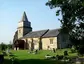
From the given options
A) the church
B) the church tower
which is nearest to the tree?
the church

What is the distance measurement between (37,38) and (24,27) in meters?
13.3

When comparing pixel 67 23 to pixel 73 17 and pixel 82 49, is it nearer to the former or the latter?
pixel 73 17

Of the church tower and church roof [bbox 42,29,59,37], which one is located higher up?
Result: the church tower

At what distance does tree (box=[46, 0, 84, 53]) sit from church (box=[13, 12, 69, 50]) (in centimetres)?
2765

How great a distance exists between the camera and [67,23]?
3036 cm

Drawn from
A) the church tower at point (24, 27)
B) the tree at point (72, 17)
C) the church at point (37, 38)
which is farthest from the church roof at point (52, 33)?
the tree at point (72, 17)

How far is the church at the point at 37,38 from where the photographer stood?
65375 mm

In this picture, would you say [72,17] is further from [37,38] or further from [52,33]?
[37,38]

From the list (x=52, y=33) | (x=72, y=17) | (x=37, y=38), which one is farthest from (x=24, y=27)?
(x=72, y=17)

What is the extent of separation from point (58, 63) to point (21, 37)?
5681 centimetres

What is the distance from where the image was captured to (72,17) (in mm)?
29188

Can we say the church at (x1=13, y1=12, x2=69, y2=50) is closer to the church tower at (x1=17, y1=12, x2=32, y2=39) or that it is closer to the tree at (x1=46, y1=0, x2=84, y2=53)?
the church tower at (x1=17, y1=12, x2=32, y2=39)

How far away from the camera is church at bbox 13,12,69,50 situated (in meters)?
65.4

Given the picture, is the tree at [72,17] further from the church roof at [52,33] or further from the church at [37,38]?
the church roof at [52,33]
